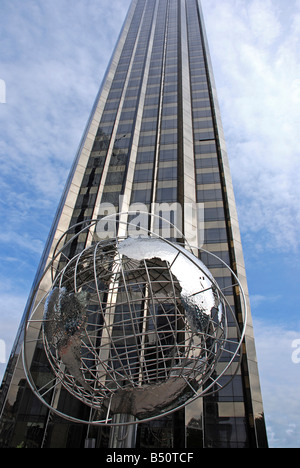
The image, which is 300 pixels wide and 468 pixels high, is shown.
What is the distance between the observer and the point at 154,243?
33.4 feet

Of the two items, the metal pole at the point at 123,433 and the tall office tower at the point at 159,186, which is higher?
the tall office tower at the point at 159,186

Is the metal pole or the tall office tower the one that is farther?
the tall office tower

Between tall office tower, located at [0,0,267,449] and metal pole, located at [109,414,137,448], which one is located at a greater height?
tall office tower, located at [0,0,267,449]

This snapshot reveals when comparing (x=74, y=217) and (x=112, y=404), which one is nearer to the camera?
(x=112, y=404)

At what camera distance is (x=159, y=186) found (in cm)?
3173

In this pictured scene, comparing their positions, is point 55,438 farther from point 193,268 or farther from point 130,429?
point 193,268

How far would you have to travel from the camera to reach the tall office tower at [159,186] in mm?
18922

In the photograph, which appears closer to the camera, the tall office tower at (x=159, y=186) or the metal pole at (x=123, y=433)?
the metal pole at (x=123, y=433)

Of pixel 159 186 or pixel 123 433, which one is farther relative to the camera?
pixel 159 186

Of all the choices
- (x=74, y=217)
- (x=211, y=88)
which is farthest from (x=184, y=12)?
(x=74, y=217)

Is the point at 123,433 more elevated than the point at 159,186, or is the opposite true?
the point at 159,186

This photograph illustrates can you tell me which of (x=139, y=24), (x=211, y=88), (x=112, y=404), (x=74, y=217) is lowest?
(x=112, y=404)

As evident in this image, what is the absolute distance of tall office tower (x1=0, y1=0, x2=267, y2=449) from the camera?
1892cm
